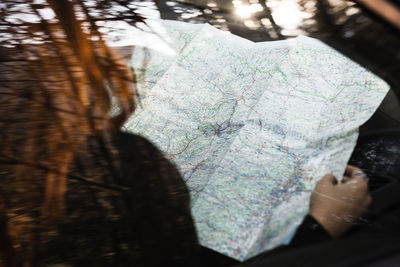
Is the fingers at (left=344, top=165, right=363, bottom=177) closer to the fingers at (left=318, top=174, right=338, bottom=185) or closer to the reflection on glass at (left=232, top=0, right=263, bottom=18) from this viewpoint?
the fingers at (left=318, top=174, right=338, bottom=185)

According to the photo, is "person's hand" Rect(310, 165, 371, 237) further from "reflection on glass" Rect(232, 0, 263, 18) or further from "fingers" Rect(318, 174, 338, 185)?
"reflection on glass" Rect(232, 0, 263, 18)

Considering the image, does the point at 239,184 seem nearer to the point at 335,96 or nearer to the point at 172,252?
the point at 172,252

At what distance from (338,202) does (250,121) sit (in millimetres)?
405

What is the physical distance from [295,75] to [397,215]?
598 mm

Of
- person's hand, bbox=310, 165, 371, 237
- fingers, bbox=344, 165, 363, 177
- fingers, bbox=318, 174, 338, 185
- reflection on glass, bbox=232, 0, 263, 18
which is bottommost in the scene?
person's hand, bbox=310, 165, 371, 237

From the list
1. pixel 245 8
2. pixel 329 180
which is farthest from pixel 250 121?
pixel 245 8

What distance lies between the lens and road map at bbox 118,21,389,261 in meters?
0.87

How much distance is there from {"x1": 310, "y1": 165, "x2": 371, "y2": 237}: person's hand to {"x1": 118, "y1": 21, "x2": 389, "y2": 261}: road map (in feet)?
0.10

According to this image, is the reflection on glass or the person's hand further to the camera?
the reflection on glass

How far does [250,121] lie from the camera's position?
1.09m

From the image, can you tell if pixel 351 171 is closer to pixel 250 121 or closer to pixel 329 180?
pixel 329 180

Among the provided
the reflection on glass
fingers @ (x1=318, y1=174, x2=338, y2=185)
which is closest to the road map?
fingers @ (x1=318, y1=174, x2=338, y2=185)

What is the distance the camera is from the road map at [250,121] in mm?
873

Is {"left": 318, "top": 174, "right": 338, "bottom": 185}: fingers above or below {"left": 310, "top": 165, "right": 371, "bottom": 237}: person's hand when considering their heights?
above
